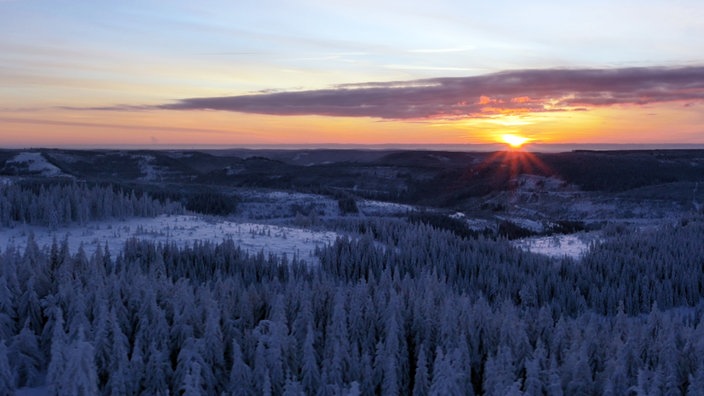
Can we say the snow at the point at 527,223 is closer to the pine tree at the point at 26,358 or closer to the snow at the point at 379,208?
the snow at the point at 379,208

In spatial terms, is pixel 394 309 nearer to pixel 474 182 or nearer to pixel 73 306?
pixel 73 306

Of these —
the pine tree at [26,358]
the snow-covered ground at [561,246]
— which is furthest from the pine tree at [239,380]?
the snow-covered ground at [561,246]

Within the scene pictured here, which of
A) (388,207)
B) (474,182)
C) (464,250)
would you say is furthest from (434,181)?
(464,250)

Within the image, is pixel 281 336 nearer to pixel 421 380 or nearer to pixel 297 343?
pixel 297 343

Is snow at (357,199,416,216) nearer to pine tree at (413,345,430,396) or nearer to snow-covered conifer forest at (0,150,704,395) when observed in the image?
snow-covered conifer forest at (0,150,704,395)

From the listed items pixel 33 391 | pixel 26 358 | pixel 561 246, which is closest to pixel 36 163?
pixel 561 246

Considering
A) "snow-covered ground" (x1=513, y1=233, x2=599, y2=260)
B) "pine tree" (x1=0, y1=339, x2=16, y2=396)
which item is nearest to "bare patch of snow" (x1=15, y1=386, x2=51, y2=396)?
"pine tree" (x1=0, y1=339, x2=16, y2=396)
